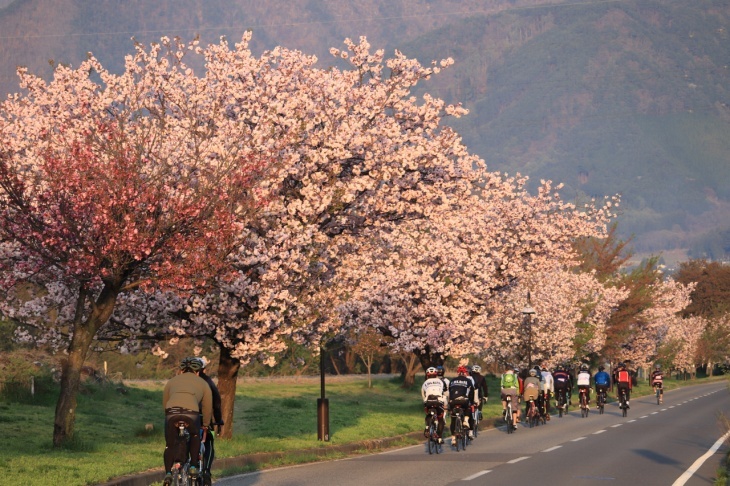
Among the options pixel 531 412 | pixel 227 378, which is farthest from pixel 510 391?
pixel 227 378

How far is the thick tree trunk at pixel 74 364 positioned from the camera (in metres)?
22.2

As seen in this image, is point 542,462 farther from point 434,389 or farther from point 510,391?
point 510,391

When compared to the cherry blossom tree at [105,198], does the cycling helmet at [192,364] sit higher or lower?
lower

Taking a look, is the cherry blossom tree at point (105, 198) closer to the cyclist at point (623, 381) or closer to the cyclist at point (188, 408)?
the cyclist at point (188, 408)

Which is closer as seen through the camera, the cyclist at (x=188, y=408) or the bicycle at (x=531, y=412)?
the cyclist at (x=188, y=408)

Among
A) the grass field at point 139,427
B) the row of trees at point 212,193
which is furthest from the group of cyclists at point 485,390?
the row of trees at point 212,193

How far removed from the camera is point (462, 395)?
28906mm

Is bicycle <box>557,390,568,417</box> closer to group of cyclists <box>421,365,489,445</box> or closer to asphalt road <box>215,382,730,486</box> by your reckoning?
asphalt road <box>215,382,730,486</box>

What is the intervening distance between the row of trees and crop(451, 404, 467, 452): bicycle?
3.48 metres

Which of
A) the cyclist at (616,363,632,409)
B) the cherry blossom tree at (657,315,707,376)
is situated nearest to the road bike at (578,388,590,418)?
the cyclist at (616,363,632,409)

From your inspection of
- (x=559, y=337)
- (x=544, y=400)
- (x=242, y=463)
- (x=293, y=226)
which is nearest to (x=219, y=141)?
(x=293, y=226)

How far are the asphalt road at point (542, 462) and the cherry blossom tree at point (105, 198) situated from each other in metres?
4.23

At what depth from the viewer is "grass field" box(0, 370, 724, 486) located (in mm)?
19031

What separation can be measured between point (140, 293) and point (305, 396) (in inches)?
1043
